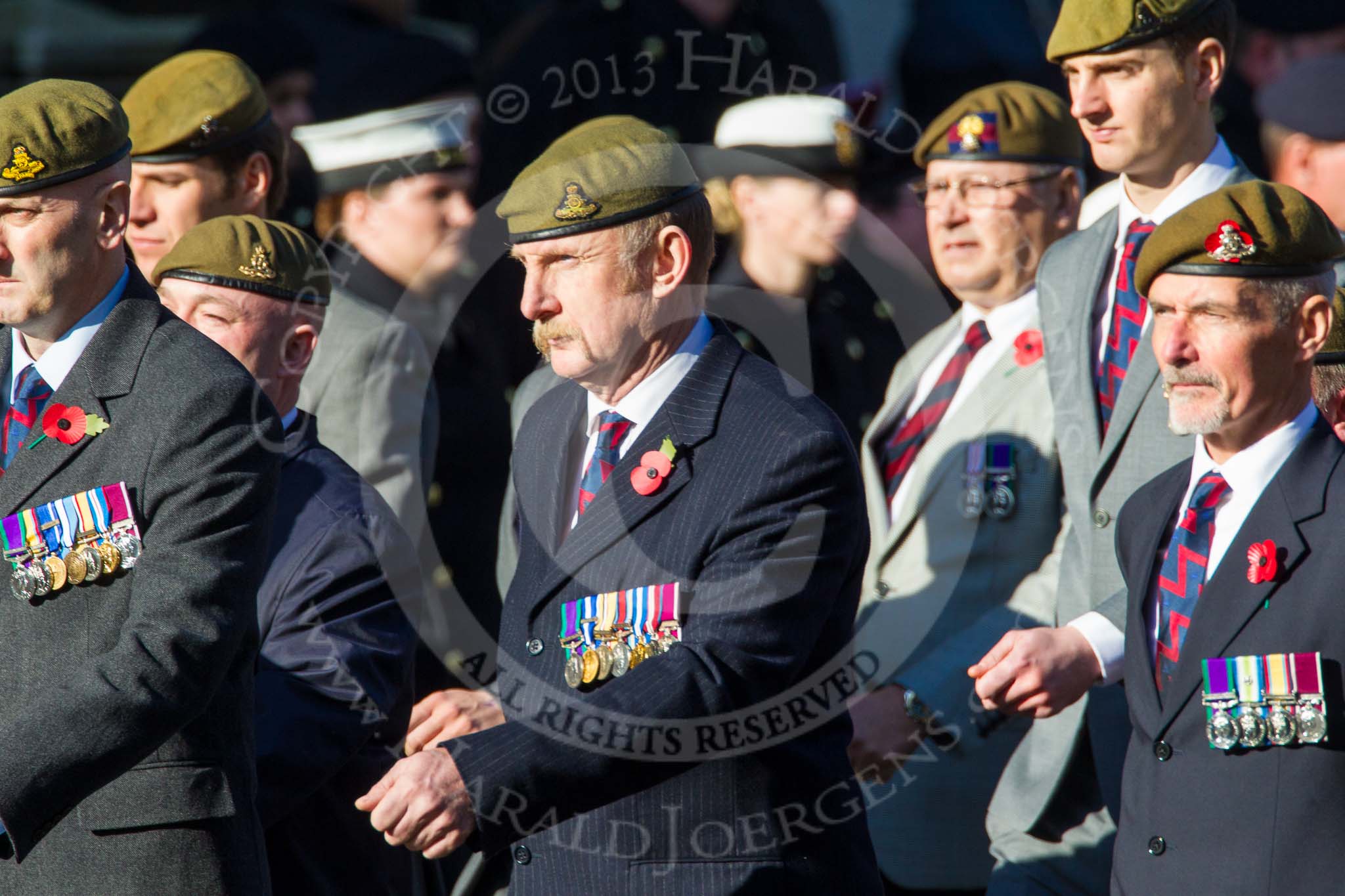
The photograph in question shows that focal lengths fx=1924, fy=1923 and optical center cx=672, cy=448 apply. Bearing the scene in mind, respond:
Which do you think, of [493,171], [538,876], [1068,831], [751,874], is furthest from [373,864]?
[493,171]

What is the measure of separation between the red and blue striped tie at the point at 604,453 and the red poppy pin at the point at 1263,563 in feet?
3.46

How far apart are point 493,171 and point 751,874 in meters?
3.33

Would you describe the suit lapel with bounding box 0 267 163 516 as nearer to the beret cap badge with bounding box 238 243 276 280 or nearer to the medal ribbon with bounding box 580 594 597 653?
the medal ribbon with bounding box 580 594 597 653

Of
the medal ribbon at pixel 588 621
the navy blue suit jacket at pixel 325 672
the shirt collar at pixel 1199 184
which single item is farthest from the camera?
the shirt collar at pixel 1199 184

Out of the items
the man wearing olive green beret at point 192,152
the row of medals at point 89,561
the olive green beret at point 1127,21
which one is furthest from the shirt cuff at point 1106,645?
the man wearing olive green beret at point 192,152

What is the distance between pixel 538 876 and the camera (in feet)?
10.6

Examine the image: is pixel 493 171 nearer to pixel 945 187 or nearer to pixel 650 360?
pixel 945 187

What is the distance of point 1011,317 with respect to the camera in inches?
179

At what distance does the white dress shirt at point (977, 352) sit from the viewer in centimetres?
450

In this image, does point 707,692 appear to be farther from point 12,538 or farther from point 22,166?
point 22,166

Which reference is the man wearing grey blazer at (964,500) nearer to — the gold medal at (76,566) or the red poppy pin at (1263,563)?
the red poppy pin at (1263,563)

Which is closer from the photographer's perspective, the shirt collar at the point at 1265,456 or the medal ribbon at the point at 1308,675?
the medal ribbon at the point at 1308,675

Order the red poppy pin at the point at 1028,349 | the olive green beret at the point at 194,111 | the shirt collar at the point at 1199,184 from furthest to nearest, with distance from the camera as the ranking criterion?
the olive green beret at the point at 194,111 → the red poppy pin at the point at 1028,349 → the shirt collar at the point at 1199,184

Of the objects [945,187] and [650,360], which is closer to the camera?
[650,360]
